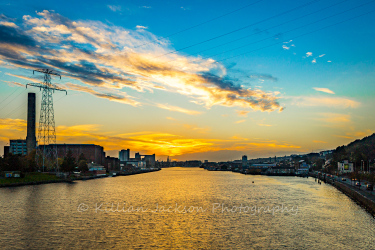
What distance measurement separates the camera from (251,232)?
152ft

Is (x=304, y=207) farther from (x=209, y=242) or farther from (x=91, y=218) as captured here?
(x=91, y=218)

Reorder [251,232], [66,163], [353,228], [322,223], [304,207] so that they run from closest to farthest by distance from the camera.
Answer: [251,232] < [353,228] < [322,223] < [304,207] < [66,163]

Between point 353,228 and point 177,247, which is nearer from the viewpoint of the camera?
point 177,247

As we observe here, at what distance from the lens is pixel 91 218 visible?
56.7m

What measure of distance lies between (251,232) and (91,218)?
2849 cm

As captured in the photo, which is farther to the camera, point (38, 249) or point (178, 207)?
point (178, 207)

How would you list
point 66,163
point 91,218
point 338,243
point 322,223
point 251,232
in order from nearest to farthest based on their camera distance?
1. point 338,243
2. point 251,232
3. point 322,223
4. point 91,218
5. point 66,163

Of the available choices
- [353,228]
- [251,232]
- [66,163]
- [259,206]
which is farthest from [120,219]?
[66,163]

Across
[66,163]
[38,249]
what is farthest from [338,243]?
[66,163]

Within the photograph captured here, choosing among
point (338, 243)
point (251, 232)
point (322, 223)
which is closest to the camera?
point (338, 243)

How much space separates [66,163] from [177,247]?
160683mm

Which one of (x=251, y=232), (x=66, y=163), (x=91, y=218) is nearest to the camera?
(x=251, y=232)

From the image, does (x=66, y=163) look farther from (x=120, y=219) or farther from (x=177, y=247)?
(x=177, y=247)

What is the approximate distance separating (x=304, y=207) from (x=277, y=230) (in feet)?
90.7
